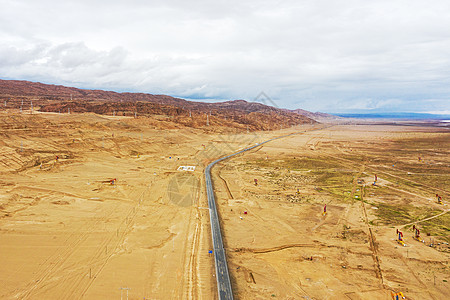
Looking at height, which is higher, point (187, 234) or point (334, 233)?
point (334, 233)

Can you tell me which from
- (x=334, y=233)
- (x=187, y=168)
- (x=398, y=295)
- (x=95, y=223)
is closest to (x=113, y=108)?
(x=187, y=168)

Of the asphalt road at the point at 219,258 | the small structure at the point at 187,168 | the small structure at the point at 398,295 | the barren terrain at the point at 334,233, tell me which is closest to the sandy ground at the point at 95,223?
the asphalt road at the point at 219,258

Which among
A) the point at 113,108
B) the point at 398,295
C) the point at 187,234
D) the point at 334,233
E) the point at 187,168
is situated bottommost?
the point at 398,295

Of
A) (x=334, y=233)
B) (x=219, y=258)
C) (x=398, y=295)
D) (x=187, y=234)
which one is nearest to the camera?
(x=398, y=295)

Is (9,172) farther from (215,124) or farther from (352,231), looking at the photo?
(215,124)

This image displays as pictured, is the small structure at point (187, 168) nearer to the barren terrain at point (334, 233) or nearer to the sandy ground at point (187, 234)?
the sandy ground at point (187, 234)

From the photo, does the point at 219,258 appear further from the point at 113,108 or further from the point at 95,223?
the point at 113,108

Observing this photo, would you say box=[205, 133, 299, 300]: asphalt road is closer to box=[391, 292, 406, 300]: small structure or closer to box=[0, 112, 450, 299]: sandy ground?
box=[0, 112, 450, 299]: sandy ground

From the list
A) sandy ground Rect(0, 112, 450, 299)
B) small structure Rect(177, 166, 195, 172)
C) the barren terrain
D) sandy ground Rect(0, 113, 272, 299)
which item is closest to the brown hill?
sandy ground Rect(0, 113, 272, 299)
